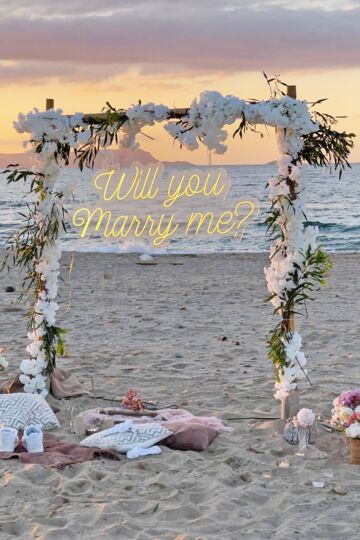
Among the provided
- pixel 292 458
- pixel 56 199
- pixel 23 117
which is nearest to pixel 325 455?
pixel 292 458

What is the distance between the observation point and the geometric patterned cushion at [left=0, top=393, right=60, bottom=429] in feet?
25.4

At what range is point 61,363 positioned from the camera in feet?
→ 34.1

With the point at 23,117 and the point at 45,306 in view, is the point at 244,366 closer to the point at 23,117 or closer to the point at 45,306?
the point at 45,306

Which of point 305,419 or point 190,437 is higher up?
point 305,419

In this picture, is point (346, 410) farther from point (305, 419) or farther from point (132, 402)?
point (132, 402)

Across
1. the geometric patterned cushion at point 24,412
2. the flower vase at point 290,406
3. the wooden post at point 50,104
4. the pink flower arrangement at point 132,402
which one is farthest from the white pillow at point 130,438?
the wooden post at point 50,104

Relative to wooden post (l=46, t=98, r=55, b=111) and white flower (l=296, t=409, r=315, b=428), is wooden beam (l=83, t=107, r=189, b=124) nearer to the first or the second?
wooden post (l=46, t=98, r=55, b=111)

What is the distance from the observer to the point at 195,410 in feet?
27.6

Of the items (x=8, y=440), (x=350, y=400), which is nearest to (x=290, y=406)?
(x=350, y=400)

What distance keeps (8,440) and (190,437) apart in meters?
1.63

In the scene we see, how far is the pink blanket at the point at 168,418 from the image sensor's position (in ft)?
25.3

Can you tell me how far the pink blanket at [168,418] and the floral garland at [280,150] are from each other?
0.69 m

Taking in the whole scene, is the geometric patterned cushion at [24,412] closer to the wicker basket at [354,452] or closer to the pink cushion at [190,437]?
the pink cushion at [190,437]

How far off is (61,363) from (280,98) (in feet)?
15.4
